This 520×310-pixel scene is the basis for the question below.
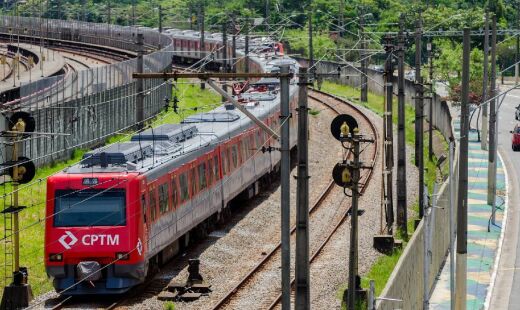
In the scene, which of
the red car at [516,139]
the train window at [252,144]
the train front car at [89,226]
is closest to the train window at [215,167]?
the train window at [252,144]

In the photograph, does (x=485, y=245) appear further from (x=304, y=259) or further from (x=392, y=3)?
(x=392, y=3)

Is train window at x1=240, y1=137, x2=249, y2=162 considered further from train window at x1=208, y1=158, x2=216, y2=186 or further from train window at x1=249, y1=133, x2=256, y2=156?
train window at x1=208, y1=158, x2=216, y2=186

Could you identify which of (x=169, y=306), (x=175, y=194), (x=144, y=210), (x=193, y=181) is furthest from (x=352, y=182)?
(x=193, y=181)

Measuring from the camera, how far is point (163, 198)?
2861 cm

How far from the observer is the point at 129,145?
28422 mm

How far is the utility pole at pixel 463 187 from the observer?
1064 inches

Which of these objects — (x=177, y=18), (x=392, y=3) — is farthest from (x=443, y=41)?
(x=177, y=18)

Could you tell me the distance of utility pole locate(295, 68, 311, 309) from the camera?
21.3m

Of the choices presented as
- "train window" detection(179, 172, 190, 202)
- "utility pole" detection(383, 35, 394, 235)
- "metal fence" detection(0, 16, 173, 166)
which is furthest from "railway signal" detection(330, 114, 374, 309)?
"metal fence" detection(0, 16, 173, 166)

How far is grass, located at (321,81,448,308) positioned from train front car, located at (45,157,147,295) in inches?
211

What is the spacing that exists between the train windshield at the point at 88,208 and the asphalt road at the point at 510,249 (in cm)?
1101

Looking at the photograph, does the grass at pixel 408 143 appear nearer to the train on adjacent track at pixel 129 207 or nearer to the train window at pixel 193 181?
the train on adjacent track at pixel 129 207

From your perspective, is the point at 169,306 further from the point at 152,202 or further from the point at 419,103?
the point at 419,103

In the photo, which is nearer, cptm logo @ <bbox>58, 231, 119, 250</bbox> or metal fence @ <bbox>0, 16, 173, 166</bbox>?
cptm logo @ <bbox>58, 231, 119, 250</bbox>
